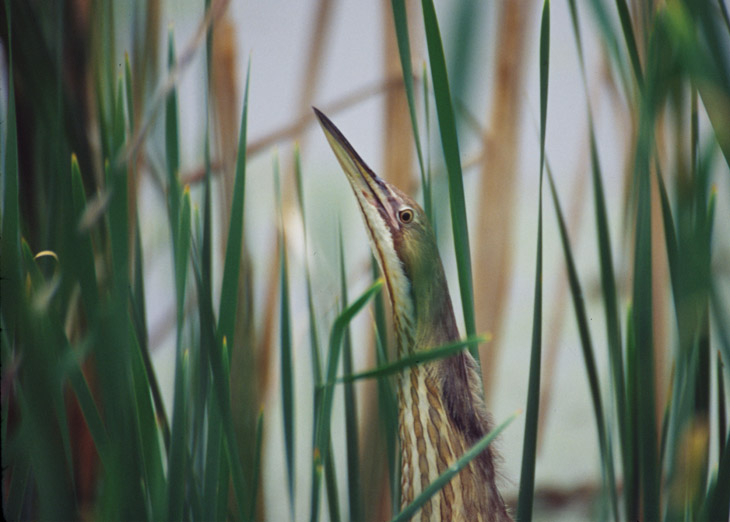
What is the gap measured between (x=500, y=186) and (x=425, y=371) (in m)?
0.38

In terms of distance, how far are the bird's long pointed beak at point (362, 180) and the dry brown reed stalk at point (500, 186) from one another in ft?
0.98

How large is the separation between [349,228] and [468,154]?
21 cm

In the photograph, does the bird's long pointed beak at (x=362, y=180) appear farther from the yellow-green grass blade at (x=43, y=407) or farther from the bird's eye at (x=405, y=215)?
the yellow-green grass blade at (x=43, y=407)

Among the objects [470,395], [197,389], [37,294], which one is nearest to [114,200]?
[37,294]

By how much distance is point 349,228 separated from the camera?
3.20 ft

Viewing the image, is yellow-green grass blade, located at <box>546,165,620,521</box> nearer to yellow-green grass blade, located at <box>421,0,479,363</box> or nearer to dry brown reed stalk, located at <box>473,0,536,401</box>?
yellow-green grass blade, located at <box>421,0,479,363</box>

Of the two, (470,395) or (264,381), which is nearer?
(470,395)

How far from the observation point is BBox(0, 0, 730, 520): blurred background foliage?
53cm

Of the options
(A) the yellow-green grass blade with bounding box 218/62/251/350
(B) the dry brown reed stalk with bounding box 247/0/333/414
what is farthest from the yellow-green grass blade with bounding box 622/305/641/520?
(B) the dry brown reed stalk with bounding box 247/0/333/414

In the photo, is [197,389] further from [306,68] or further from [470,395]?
[306,68]

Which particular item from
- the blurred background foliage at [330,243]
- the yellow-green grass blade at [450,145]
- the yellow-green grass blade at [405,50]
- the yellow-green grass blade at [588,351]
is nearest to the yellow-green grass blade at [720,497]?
the blurred background foliage at [330,243]

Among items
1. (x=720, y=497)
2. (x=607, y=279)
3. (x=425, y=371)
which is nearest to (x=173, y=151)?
(x=425, y=371)

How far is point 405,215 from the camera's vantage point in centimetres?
67

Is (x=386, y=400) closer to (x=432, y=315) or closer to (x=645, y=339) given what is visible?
(x=432, y=315)
